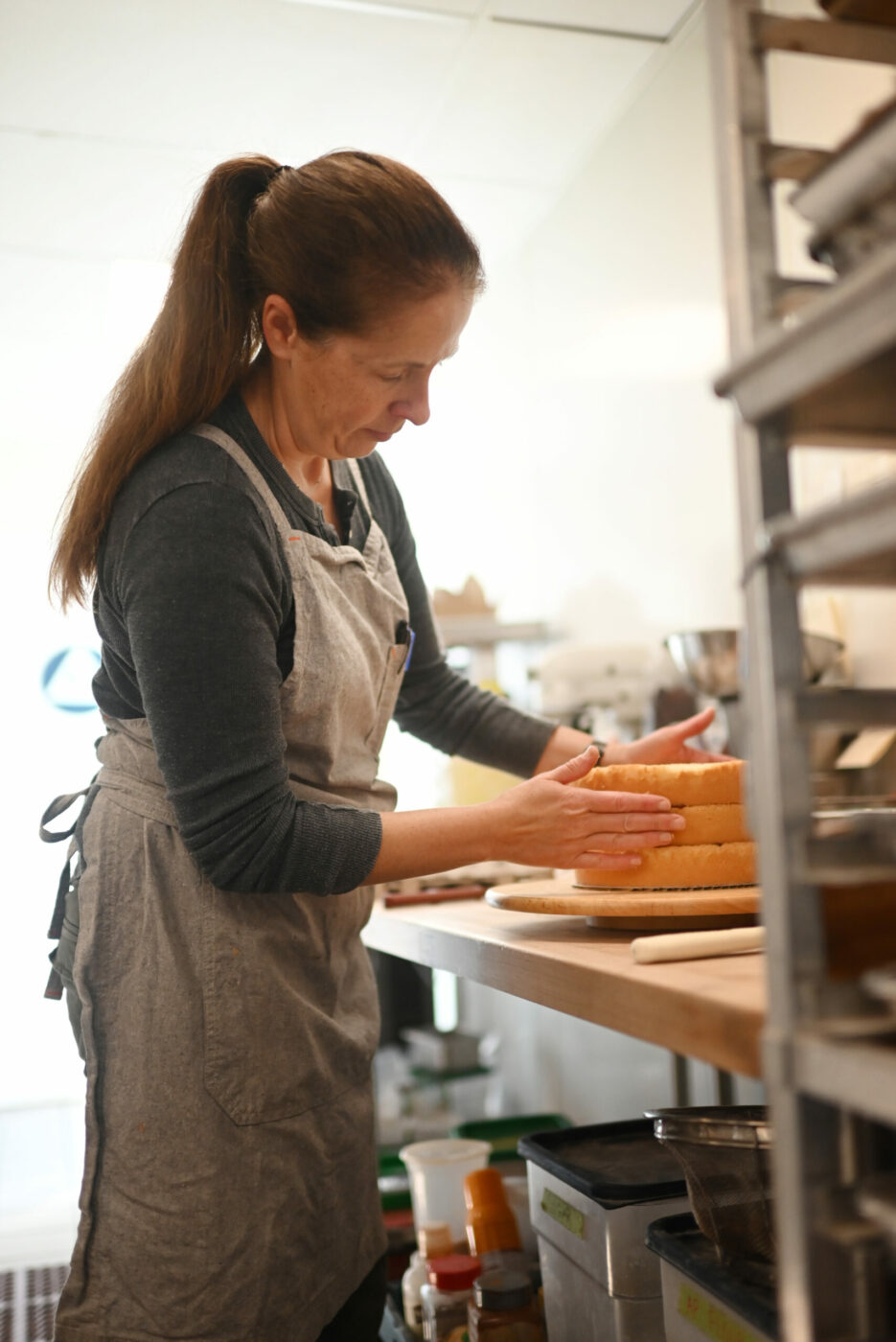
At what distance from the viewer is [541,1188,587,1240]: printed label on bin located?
3.94 feet

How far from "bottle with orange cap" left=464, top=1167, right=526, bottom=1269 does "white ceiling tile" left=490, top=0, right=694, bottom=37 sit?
2.34 metres

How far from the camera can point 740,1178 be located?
98 cm

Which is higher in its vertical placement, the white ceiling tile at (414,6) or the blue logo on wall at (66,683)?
the white ceiling tile at (414,6)

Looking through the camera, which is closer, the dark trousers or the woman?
the woman

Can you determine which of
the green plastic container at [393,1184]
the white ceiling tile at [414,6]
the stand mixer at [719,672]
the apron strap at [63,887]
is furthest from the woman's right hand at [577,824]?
the white ceiling tile at [414,6]

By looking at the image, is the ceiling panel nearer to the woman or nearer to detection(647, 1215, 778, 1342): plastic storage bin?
the woman

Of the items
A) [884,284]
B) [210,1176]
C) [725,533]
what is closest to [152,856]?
[210,1176]

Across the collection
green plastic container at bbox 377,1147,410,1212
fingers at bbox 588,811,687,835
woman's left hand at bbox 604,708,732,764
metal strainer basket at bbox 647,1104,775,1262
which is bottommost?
green plastic container at bbox 377,1147,410,1212

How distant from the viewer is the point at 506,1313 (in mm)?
1354

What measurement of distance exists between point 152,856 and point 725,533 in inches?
62.4

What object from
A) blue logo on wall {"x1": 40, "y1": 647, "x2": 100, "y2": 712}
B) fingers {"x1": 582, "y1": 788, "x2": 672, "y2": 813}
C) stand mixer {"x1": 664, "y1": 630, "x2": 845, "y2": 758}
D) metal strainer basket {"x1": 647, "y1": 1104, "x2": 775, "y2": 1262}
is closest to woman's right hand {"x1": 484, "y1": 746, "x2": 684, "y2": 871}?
fingers {"x1": 582, "y1": 788, "x2": 672, "y2": 813}

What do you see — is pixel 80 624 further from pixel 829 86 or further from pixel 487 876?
pixel 829 86

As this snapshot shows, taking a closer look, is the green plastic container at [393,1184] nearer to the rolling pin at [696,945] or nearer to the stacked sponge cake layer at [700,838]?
the stacked sponge cake layer at [700,838]

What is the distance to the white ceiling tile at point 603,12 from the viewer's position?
258 cm
